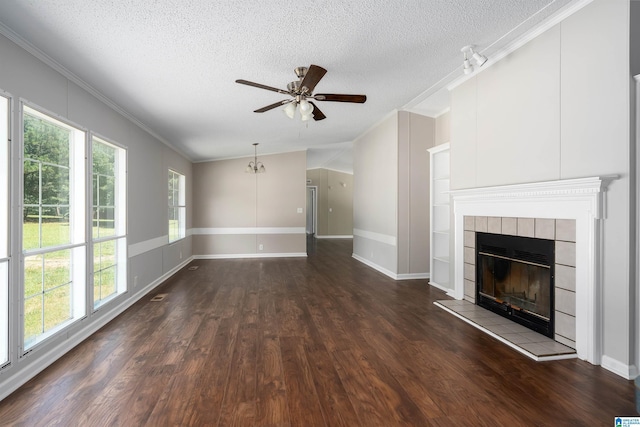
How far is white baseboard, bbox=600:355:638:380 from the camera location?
2.24m

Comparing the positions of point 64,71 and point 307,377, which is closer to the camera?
point 307,377

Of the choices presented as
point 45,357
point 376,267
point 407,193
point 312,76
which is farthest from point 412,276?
point 45,357

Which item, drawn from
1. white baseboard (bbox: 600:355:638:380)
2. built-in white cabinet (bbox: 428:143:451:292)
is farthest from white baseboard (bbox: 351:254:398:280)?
white baseboard (bbox: 600:355:638:380)

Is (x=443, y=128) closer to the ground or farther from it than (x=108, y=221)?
farther from it

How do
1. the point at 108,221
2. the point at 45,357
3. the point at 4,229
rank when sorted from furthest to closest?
1. the point at 108,221
2. the point at 45,357
3. the point at 4,229

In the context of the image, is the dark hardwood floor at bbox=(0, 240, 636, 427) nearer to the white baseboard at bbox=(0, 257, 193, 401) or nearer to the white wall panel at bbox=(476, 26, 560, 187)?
the white baseboard at bbox=(0, 257, 193, 401)

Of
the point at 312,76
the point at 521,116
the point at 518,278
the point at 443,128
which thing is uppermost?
the point at 443,128

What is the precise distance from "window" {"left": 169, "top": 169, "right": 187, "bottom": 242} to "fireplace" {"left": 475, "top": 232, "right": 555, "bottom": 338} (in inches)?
210

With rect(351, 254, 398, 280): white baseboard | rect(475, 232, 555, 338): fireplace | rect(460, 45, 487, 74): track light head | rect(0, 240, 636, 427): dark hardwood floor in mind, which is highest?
rect(460, 45, 487, 74): track light head

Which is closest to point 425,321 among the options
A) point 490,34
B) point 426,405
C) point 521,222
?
point 521,222

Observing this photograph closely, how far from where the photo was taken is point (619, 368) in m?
2.29

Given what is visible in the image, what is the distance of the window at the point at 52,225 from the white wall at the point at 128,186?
0.41 feet

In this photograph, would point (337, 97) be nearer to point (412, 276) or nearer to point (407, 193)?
point (407, 193)

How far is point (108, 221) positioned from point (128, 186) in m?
0.54
